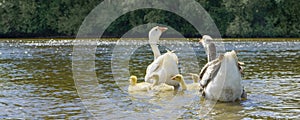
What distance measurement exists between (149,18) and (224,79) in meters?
48.6

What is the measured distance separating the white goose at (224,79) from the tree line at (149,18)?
44453mm

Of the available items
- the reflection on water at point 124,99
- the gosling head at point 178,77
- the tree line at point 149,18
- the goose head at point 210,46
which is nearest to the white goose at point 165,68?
the gosling head at point 178,77

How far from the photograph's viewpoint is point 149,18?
5872cm

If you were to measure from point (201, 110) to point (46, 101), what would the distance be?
3.67m

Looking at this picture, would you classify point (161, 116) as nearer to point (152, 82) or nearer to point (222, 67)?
point (222, 67)

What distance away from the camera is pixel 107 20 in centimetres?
5981

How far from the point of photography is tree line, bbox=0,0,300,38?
55594 millimetres

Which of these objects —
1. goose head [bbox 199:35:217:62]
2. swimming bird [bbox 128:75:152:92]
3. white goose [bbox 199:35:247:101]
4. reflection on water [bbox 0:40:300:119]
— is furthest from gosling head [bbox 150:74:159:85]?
white goose [bbox 199:35:247:101]

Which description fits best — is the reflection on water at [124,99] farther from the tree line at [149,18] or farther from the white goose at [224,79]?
the tree line at [149,18]

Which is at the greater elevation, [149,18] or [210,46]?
[149,18]

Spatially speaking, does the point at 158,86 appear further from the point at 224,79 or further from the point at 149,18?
the point at 149,18

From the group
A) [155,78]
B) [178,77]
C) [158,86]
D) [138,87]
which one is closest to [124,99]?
[138,87]

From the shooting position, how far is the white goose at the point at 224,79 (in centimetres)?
1048

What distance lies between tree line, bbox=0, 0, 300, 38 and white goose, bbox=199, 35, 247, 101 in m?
44.5
